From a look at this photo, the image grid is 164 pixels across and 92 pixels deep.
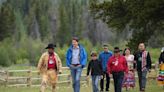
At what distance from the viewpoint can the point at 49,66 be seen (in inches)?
691

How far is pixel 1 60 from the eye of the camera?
3004 inches

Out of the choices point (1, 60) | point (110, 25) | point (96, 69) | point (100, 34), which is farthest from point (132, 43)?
point (100, 34)

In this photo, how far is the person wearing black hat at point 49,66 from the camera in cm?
1741

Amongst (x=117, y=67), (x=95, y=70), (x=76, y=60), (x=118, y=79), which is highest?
(x=76, y=60)

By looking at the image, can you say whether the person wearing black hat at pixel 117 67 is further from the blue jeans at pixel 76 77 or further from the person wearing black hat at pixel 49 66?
the person wearing black hat at pixel 49 66

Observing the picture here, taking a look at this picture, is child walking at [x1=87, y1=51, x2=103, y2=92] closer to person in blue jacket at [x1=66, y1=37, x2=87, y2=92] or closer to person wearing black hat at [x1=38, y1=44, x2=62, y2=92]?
person in blue jacket at [x1=66, y1=37, x2=87, y2=92]

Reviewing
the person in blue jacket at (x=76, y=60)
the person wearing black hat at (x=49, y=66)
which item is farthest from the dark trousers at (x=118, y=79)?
the person wearing black hat at (x=49, y=66)

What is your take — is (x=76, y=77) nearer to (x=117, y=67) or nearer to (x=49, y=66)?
(x=49, y=66)

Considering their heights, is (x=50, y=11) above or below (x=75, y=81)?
above

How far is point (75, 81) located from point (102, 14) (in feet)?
47.7

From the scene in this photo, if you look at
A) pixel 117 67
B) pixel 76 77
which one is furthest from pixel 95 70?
pixel 117 67

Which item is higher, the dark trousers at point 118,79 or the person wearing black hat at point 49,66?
A: the person wearing black hat at point 49,66

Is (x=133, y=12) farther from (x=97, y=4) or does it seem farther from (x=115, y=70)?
(x=115, y=70)

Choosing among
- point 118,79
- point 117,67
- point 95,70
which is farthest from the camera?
point 95,70
